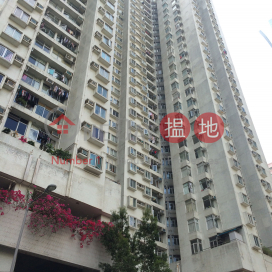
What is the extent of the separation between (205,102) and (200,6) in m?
25.3

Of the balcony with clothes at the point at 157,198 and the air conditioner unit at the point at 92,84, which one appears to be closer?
the air conditioner unit at the point at 92,84

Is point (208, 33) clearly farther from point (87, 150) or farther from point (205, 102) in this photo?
point (87, 150)

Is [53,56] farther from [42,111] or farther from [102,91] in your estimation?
Result: [42,111]

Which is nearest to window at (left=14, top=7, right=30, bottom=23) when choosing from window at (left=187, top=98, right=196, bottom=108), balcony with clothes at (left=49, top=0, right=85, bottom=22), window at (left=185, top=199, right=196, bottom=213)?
balcony with clothes at (left=49, top=0, right=85, bottom=22)

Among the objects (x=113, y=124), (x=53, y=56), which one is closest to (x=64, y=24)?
(x=53, y=56)

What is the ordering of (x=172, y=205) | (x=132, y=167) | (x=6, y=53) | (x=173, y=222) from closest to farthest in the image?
1. (x=6, y=53)
2. (x=132, y=167)
3. (x=173, y=222)
4. (x=172, y=205)

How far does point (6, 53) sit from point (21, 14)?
15.3 feet

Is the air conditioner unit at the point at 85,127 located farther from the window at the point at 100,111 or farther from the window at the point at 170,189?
the window at the point at 170,189

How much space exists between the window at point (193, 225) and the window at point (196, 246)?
0.99 metres

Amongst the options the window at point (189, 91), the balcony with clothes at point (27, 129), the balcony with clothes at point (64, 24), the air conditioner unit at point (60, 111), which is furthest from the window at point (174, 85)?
the balcony with clothes at point (27, 129)

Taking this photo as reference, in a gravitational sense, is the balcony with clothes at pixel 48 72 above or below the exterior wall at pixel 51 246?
above

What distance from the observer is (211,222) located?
25.6 metres

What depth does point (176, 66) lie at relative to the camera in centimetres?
4056

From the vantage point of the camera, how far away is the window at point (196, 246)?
2485 centimetres
